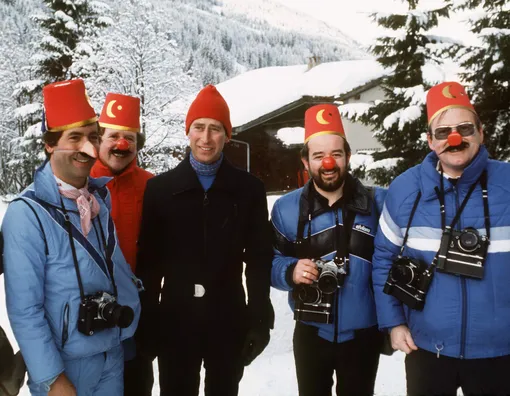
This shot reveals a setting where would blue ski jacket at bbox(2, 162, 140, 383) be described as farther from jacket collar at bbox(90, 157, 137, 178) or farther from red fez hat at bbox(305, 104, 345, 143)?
red fez hat at bbox(305, 104, 345, 143)

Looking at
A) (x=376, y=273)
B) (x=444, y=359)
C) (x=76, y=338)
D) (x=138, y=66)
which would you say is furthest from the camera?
(x=138, y=66)

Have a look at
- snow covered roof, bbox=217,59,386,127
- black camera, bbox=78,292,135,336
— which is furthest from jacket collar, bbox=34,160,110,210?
snow covered roof, bbox=217,59,386,127

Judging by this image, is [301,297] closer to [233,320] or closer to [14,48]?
[233,320]

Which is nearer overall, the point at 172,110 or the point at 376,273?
the point at 376,273

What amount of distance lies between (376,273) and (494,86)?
681 cm

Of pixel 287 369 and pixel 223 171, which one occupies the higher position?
pixel 223 171

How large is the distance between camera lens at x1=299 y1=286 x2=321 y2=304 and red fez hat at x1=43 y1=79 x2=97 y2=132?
1541mm

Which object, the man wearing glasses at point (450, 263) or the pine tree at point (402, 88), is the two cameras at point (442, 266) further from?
the pine tree at point (402, 88)

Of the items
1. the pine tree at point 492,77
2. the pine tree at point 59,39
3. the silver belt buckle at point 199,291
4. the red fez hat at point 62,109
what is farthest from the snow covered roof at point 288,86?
the red fez hat at point 62,109

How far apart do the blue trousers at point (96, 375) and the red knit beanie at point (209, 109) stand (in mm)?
1484

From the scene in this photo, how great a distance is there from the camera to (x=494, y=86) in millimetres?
7844

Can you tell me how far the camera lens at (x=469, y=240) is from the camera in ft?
7.19

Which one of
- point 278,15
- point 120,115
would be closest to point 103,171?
point 120,115

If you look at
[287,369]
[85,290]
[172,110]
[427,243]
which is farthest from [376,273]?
[172,110]
